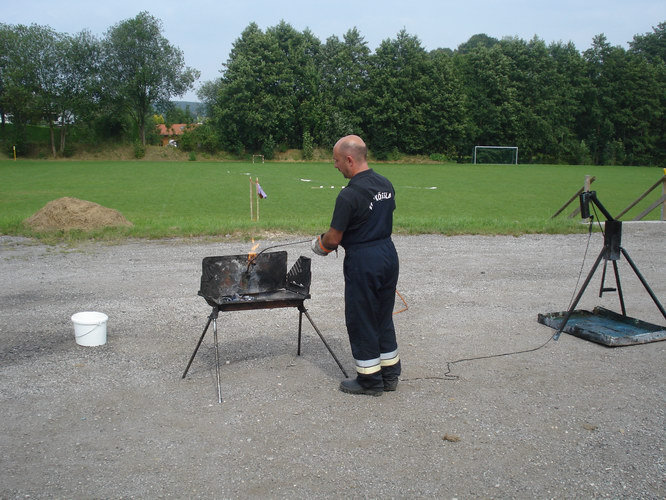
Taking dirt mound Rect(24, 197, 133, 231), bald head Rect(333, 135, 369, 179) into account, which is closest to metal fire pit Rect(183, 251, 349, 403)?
bald head Rect(333, 135, 369, 179)

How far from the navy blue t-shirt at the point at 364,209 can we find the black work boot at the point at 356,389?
3.93 ft

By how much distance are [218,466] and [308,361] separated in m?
2.06

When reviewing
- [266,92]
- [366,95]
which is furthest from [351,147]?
[366,95]

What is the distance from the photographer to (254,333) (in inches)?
261

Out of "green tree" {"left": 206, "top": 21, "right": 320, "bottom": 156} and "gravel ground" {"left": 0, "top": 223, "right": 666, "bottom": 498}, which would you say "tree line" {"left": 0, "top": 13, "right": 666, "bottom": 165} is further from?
"gravel ground" {"left": 0, "top": 223, "right": 666, "bottom": 498}

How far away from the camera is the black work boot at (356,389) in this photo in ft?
16.4

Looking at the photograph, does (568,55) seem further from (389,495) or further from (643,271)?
(389,495)

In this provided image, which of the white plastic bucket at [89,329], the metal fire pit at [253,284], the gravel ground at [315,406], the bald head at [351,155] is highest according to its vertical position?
the bald head at [351,155]

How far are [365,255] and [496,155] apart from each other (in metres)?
60.8

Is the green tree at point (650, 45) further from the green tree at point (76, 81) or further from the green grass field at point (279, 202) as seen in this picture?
the green tree at point (76, 81)

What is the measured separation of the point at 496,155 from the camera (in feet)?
205

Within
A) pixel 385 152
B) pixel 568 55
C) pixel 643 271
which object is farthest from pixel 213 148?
pixel 643 271

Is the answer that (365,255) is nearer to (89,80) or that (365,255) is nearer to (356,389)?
(356,389)

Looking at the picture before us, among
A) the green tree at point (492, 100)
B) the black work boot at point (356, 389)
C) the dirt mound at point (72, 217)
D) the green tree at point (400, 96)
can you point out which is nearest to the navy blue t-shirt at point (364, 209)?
the black work boot at point (356, 389)
